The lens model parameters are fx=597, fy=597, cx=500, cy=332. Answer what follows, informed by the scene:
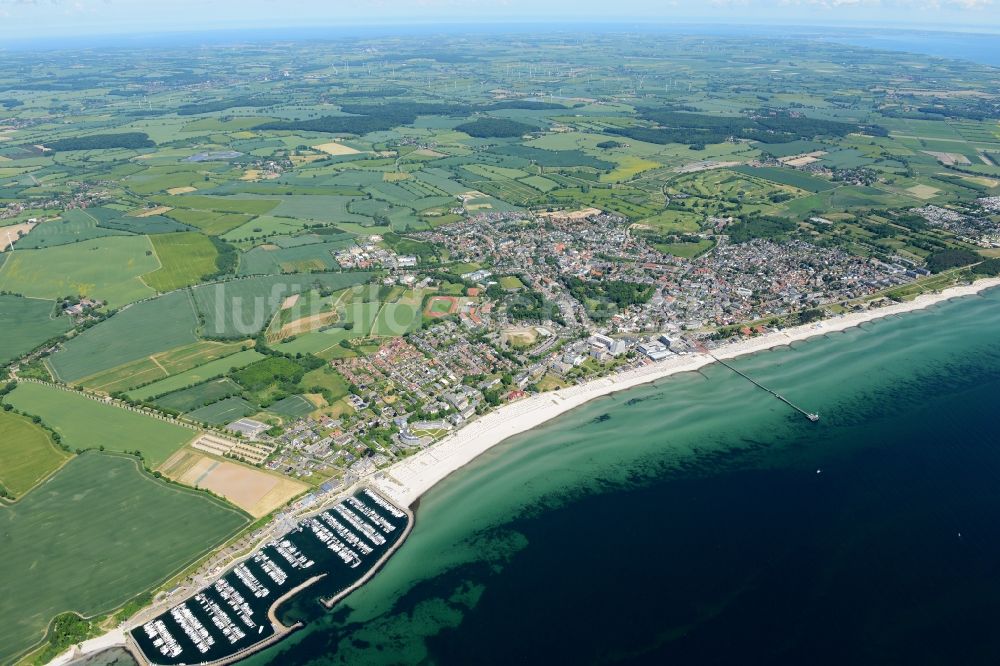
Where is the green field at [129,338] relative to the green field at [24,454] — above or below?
above

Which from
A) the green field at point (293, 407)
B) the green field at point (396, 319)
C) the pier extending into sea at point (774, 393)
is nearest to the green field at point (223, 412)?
the green field at point (293, 407)

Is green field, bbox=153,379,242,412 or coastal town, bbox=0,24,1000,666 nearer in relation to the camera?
coastal town, bbox=0,24,1000,666

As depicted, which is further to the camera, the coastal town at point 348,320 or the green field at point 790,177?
the green field at point 790,177

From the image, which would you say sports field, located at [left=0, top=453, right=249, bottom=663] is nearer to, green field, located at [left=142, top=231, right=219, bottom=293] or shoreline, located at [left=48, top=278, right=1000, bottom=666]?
shoreline, located at [left=48, top=278, right=1000, bottom=666]

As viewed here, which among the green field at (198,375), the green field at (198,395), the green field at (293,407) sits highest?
the green field at (198,375)

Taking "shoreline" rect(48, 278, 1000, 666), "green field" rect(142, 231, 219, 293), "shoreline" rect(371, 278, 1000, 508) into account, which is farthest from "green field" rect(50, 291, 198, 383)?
"shoreline" rect(371, 278, 1000, 508)

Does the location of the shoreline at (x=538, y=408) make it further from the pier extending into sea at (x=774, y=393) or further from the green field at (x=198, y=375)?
the green field at (x=198, y=375)
